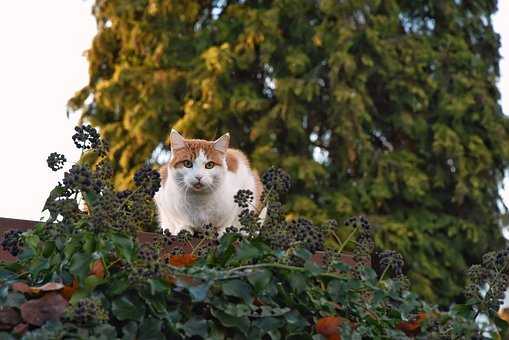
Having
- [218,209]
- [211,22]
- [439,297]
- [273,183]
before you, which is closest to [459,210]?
[439,297]

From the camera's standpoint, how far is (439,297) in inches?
388

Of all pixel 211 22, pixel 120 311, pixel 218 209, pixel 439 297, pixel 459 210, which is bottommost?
pixel 120 311

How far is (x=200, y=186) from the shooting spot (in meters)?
4.17

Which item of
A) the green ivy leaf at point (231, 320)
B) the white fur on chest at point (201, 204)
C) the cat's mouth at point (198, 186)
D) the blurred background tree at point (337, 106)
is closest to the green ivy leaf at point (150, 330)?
the green ivy leaf at point (231, 320)

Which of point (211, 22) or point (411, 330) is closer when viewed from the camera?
point (411, 330)

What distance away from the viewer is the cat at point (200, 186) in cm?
416

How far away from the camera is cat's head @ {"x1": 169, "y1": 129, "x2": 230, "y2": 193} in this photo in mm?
4156

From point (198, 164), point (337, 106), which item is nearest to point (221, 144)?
point (198, 164)

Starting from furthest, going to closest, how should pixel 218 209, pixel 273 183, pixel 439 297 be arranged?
pixel 439 297, pixel 218 209, pixel 273 183

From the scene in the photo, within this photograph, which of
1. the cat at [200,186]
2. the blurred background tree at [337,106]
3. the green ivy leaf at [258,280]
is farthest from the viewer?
the blurred background tree at [337,106]

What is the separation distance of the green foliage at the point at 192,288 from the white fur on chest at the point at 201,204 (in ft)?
6.45

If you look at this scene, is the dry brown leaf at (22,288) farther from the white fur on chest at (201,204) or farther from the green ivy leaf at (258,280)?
the white fur on chest at (201,204)

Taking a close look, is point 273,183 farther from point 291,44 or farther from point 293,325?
point 291,44

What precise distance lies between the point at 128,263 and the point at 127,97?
28.0 feet
